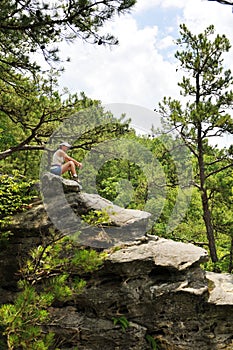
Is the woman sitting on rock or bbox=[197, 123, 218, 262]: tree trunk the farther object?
bbox=[197, 123, 218, 262]: tree trunk

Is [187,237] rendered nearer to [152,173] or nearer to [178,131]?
[152,173]

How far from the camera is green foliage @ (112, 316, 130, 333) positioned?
6320 millimetres

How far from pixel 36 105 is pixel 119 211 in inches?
101

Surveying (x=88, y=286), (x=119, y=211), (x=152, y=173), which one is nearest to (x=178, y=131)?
(x=152, y=173)

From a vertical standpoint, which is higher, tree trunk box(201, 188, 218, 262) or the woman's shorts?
the woman's shorts

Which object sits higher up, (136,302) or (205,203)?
(205,203)

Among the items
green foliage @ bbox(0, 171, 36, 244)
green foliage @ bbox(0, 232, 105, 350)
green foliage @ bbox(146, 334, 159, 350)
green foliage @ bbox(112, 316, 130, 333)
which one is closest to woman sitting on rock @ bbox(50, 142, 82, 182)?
green foliage @ bbox(0, 171, 36, 244)

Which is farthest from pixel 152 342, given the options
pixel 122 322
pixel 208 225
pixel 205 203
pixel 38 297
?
pixel 205 203

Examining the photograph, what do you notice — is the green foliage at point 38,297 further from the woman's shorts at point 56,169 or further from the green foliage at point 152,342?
the green foliage at point 152,342

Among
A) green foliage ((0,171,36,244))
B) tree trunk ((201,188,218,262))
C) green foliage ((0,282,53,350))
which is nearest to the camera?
green foliage ((0,282,53,350))

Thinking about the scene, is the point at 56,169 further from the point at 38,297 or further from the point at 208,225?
the point at 208,225

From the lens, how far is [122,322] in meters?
6.34

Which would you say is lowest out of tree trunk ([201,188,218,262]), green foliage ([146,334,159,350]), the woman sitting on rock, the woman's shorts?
green foliage ([146,334,159,350])

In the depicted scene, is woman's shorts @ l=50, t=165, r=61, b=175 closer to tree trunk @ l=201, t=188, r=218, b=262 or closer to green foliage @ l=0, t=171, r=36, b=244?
green foliage @ l=0, t=171, r=36, b=244
